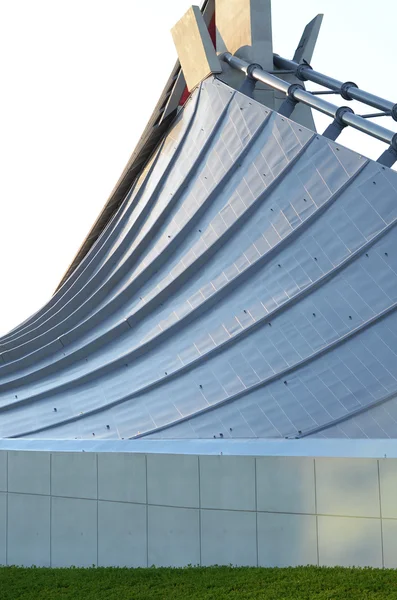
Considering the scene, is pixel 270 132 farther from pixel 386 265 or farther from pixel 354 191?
pixel 386 265

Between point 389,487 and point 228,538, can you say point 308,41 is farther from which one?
point 389,487

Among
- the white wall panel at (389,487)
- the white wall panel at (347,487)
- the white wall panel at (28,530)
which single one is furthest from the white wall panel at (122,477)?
the white wall panel at (389,487)

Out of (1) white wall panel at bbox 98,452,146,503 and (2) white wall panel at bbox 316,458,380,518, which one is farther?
(1) white wall panel at bbox 98,452,146,503

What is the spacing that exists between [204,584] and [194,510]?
846mm

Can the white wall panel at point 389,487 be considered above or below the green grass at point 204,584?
above

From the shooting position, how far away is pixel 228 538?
311 inches

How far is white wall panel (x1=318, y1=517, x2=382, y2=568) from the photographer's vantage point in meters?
7.21

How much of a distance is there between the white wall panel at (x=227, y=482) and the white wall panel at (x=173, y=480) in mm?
98

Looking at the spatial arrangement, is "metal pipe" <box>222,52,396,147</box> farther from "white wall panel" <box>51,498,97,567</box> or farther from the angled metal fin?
"white wall panel" <box>51,498,97,567</box>

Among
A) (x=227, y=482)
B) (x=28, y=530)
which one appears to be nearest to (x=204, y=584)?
(x=227, y=482)

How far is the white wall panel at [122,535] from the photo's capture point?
27.7 ft

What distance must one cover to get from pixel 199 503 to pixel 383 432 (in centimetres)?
460

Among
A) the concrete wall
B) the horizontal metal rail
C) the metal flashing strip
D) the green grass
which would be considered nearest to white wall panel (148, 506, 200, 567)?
the concrete wall

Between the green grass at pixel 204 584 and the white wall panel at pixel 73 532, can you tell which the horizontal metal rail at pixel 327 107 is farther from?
the green grass at pixel 204 584
